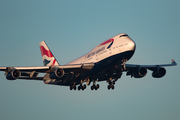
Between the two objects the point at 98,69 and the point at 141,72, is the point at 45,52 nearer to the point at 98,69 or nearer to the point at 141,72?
the point at 98,69

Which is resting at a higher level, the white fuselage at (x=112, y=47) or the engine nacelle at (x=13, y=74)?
the white fuselage at (x=112, y=47)

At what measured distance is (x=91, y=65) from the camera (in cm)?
4341

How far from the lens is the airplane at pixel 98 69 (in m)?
41.8

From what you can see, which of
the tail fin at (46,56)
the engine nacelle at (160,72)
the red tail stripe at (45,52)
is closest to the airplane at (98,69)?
the engine nacelle at (160,72)

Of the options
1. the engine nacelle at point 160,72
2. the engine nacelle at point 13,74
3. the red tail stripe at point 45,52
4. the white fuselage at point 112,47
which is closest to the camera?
the engine nacelle at point 13,74

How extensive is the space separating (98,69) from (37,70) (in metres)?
10.0

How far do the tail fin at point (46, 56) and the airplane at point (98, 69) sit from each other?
5.97 metres

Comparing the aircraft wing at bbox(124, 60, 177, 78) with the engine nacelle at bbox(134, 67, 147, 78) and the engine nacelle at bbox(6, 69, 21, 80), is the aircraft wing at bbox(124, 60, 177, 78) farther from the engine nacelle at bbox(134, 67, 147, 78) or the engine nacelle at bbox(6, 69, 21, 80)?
the engine nacelle at bbox(6, 69, 21, 80)

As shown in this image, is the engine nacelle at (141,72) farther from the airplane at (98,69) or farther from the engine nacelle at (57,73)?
the engine nacelle at (57,73)

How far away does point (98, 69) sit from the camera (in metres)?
43.9

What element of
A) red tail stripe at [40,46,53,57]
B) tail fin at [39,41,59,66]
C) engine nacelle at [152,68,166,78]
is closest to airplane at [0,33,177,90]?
engine nacelle at [152,68,166,78]

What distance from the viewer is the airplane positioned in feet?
137

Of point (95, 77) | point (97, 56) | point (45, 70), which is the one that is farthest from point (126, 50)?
point (45, 70)

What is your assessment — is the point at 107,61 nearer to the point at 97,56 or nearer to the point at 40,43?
the point at 97,56
